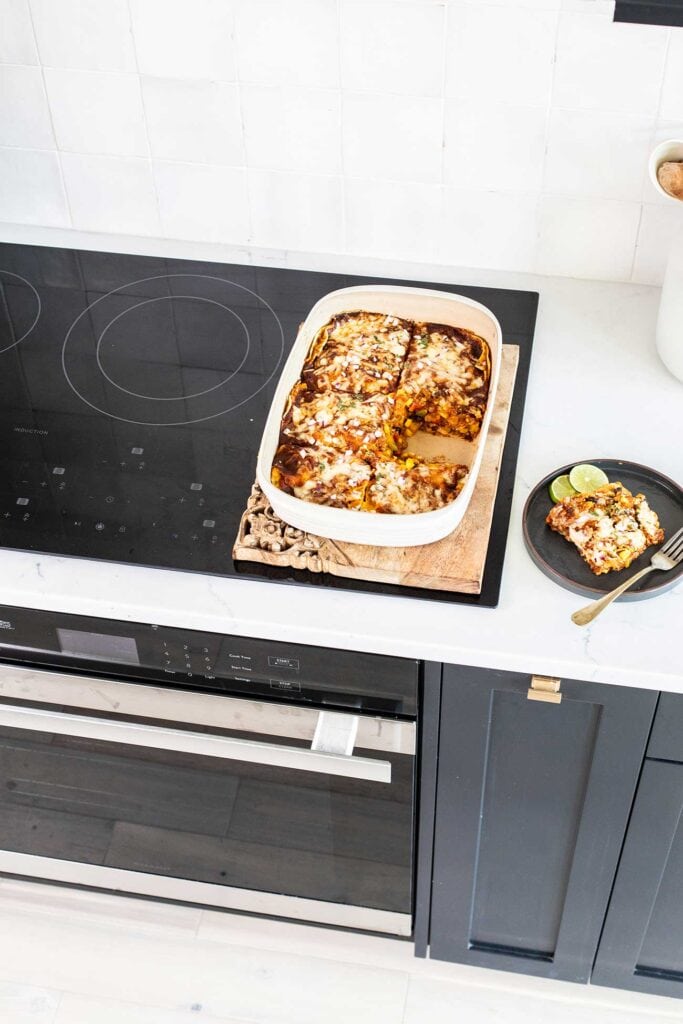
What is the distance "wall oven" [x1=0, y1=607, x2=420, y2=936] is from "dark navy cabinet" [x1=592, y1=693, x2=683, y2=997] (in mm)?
306

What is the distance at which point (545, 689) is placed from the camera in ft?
4.06

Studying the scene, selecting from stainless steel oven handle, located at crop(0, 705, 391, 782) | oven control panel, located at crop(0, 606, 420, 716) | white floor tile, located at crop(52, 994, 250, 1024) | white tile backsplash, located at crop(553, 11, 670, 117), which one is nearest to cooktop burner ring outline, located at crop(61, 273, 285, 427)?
oven control panel, located at crop(0, 606, 420, 716)

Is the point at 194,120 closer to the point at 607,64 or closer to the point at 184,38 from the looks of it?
the point at 184,38

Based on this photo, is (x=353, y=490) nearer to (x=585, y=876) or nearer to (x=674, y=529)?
→ (x=674, y=529)

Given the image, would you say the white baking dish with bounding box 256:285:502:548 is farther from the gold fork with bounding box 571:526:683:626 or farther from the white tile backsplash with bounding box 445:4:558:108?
the white tile backsplash with bounding box 445:4:558:108

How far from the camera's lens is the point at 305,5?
4.84ft

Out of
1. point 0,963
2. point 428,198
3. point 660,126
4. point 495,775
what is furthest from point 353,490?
point 0,963

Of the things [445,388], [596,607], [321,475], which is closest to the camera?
[596,607]

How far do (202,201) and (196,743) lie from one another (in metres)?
0.88

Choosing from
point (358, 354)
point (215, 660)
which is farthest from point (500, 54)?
point (215, 660)

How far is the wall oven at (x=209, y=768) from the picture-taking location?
133 centimetres

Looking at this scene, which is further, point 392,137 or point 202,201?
point 202,201

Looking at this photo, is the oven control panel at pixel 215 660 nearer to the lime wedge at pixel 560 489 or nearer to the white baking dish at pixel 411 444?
the white baking dish at pixel 411 444

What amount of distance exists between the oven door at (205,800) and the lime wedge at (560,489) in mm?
356
